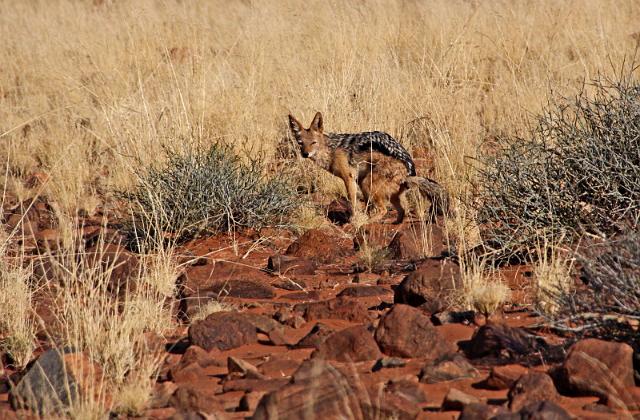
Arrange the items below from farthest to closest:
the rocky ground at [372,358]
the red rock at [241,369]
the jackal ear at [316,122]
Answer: the jackal ear at [316,122] → the red rock at [241,369] → the rocky ground at [372,358]

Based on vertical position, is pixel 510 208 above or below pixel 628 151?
below

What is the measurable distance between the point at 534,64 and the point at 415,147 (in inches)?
86.9

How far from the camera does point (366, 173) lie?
9.71 m

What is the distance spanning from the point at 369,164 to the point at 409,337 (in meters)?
4.96

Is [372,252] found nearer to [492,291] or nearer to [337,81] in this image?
[492,291]

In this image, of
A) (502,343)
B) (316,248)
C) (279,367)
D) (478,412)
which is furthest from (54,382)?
(316,248)

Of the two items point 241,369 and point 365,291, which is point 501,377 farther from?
point 365,291

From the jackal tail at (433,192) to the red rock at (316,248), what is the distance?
46.0 inches

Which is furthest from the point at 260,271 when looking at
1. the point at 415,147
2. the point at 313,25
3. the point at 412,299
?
the point at 313,25

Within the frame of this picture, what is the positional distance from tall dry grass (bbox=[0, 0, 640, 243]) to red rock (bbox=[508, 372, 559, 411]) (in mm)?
3592

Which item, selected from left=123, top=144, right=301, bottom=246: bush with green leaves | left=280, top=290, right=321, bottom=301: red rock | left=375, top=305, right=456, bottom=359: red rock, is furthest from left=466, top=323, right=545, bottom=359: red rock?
left=123, top=144, right=301, bottom=246: bush with green leaves

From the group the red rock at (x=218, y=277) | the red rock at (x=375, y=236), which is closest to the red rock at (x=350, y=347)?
the red rock at (x=218, y=277)

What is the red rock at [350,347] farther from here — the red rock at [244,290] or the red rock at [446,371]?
the red rock at [244,290]

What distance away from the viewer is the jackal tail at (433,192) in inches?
342
